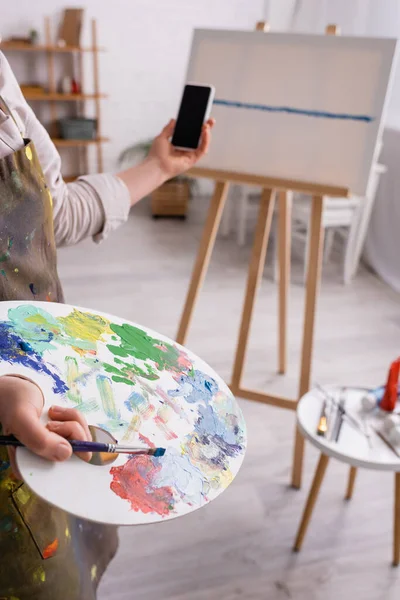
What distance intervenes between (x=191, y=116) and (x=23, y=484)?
2.63ft

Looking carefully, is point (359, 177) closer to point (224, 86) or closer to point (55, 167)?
point (224, 86)

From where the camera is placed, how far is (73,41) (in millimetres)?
3791

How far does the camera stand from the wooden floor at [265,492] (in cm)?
142

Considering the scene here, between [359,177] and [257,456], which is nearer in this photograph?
[359,177]

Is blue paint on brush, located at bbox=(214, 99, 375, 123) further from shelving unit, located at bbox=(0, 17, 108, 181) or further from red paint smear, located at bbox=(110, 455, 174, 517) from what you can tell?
shelving unit, located at bbox=(0, 17, 108, 181)

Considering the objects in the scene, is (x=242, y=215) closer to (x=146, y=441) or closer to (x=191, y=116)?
(x=191, y=116)

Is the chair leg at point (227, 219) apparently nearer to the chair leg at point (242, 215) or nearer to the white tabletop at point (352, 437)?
the chair leg at point (242, 215)

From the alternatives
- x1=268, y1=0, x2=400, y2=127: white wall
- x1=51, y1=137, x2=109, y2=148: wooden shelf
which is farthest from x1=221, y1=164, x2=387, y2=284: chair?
x1=51, y1=137, x2=109, y2=148: wooden shelf

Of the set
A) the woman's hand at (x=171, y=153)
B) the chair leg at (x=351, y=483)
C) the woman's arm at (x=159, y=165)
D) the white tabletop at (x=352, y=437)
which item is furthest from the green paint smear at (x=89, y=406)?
the chair leg at (x=351, y=483)

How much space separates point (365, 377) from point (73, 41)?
10.1ft

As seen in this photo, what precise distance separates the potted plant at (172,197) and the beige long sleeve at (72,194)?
295cm

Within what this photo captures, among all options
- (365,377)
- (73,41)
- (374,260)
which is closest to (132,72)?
(73,41)

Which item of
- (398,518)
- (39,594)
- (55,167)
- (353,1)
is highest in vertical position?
(353,1)

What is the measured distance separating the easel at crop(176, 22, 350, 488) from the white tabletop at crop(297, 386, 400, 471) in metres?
0.13
